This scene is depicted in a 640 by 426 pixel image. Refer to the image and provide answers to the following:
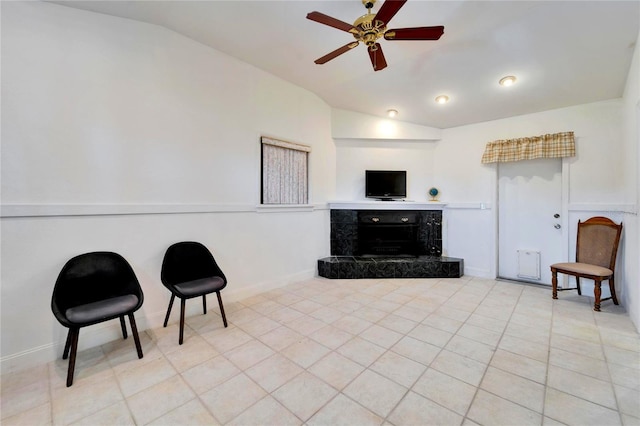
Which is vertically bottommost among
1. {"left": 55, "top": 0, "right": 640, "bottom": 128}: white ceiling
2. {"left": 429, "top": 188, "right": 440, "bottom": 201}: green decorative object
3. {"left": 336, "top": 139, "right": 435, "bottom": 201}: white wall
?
{"left": 429, "top": 188, "right": 440, "bottom": 201}: green decorative object

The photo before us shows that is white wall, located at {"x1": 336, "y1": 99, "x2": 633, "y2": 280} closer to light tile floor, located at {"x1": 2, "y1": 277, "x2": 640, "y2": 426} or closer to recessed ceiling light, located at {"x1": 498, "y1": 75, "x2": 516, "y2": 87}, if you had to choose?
recessed ceiling light, located at {"x1": 498, "y1": 75, "x2": 516, "y2": 87}

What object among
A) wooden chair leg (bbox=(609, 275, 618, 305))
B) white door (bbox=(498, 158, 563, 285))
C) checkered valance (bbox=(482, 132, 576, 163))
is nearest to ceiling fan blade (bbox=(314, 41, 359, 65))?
checkered valance (bbox=(482, 132, 576, 163))

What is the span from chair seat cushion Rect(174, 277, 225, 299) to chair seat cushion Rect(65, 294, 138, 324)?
1.11 ft

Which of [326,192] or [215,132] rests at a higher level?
[215,132]

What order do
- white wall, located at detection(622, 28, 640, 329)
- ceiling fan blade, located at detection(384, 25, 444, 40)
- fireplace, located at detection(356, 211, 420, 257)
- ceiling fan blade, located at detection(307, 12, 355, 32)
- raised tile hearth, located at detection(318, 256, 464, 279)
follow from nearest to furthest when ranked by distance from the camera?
ceiling fan blade, located at detection(307, 12, 355, 32) < ceiling fan blade, located at detection(384, 25, 444, 40) < white wall, located at detection(622, 28, 640, 329) < raised tile hearth, located at detection(318, 256, 464, 279) < fireplace, located at detection(356, 211, 420, 257)

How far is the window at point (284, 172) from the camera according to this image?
357 cm

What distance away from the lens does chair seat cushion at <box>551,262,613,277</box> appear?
2.89 meters

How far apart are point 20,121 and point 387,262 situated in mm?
4212

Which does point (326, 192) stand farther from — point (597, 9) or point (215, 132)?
point (597, 9)

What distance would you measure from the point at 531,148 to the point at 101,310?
5.21 metres

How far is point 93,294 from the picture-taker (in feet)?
7.09

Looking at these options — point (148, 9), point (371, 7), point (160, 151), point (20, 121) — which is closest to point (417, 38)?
point (371, 7)

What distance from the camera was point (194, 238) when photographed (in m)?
2.87

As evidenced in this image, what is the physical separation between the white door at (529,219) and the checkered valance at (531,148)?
256 mm
